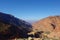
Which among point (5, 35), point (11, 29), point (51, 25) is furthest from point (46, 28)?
point (5, 35)

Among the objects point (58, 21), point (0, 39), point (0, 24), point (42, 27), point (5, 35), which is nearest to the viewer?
point (0, 39)

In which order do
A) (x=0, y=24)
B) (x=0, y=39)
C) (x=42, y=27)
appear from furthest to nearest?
(x=42, y=27) → (x=0, y=24) → (x=0, y=39)

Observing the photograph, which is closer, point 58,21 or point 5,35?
point 5,35

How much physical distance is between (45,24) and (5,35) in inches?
368

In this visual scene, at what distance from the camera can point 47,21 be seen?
2352cm

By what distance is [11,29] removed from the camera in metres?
17.0

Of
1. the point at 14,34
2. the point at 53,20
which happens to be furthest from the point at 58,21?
the point at 14,34

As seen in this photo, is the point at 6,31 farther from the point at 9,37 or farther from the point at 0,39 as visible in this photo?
the point at 0,39

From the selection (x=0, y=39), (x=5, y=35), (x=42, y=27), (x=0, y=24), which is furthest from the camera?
(x=42, y=27)

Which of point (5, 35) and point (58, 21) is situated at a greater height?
point (58, 21)

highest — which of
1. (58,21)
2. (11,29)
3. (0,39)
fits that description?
(58,21)

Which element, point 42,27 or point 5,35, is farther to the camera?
point 42,27

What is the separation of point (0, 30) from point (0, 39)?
1182 millimetres

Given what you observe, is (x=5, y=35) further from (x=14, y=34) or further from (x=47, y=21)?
(x=47, y=21)
